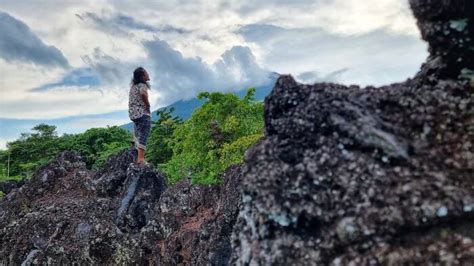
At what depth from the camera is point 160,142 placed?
46.6 meters

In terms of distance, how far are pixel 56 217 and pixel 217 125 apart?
10132 millimetres

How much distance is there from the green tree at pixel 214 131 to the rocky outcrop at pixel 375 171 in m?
18.7

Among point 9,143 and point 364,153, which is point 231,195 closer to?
point 364,153

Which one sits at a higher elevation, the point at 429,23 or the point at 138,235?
the point at 429,23

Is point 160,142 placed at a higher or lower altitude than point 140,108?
lower

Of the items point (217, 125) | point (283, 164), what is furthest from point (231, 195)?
point (217, 125)

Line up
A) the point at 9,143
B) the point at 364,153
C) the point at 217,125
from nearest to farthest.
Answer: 1. the point at 364,153
2. the point at 217,125
3. the point at 9,143

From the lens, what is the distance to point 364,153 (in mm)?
5504

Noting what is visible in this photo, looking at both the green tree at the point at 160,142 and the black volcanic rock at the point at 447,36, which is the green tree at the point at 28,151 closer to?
the green tree at the point at 160,142

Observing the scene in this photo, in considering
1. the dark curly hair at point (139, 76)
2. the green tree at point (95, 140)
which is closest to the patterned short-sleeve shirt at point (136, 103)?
the dark curly hair at point (139, 76)

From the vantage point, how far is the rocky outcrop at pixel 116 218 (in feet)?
45.0

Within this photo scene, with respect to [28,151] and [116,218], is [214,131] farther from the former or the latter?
[28,151]

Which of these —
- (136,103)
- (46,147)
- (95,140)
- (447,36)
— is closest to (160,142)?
(95,140)

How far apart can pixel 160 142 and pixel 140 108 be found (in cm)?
2791
